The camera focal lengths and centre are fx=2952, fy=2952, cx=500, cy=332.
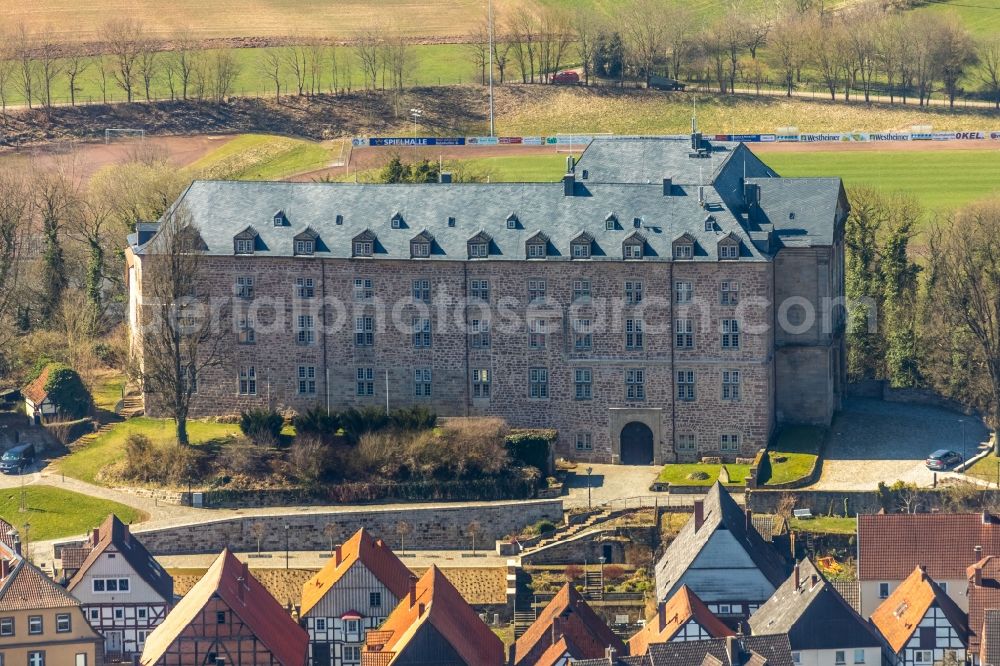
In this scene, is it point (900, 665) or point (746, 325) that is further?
point (746, 325)

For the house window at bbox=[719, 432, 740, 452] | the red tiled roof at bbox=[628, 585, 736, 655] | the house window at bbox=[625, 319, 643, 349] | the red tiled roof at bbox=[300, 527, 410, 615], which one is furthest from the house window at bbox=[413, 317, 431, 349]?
the red tiled roof at bbox=[628, 585, 736, 655]

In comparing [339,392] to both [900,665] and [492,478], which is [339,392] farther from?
[900,665]

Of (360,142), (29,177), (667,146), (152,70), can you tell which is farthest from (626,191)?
(152,70)

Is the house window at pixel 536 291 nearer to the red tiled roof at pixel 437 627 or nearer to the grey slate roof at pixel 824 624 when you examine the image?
the red tiled roof at pixel 437 627

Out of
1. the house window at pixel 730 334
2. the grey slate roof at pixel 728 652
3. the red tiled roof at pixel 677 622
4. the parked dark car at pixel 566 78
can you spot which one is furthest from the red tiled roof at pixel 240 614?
the parked dark car at pixel 566 78

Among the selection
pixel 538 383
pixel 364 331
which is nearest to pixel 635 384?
pixel 538 383
